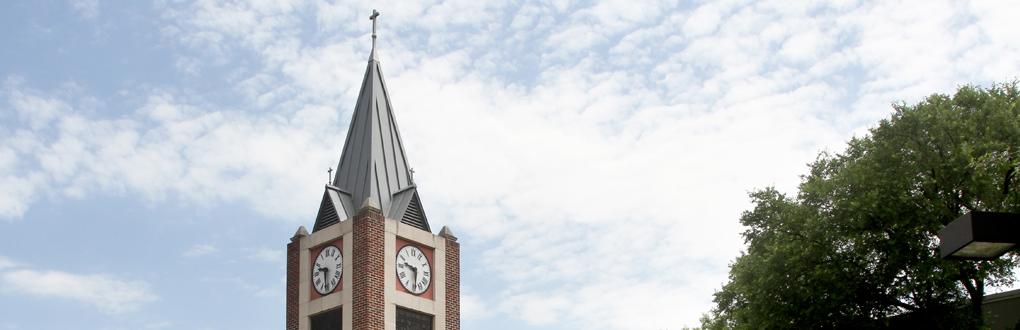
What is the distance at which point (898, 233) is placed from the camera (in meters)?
32.6

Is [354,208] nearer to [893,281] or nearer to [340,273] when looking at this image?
[340,273]

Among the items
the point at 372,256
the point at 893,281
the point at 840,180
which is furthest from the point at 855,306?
the point at 372,256

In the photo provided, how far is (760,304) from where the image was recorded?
111 feet

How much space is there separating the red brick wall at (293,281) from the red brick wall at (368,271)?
3.50m

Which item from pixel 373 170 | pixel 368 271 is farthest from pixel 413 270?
Answer: pixel 373 170

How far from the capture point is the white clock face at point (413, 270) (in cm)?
4733

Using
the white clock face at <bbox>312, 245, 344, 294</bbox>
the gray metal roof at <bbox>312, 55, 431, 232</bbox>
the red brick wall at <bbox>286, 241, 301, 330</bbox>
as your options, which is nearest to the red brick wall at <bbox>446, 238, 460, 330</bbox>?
the gray metal roof at <bbox>312, 55, 431, 232</bbox>

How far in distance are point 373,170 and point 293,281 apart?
5.54 m

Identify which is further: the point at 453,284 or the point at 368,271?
the point at 453,284

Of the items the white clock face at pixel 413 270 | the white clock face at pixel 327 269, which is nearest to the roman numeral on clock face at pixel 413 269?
the white clock face at pixel 413 270

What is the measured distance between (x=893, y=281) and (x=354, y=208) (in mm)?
23249

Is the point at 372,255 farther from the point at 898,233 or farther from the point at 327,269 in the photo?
the point at 898,233

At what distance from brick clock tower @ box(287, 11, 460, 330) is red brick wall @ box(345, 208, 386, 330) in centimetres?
4

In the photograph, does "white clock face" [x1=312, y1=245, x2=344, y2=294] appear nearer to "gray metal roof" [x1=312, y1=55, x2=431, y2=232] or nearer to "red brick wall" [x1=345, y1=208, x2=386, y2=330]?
"red brick wall" [x1=345, y1=208, x2=386, y2=330]
